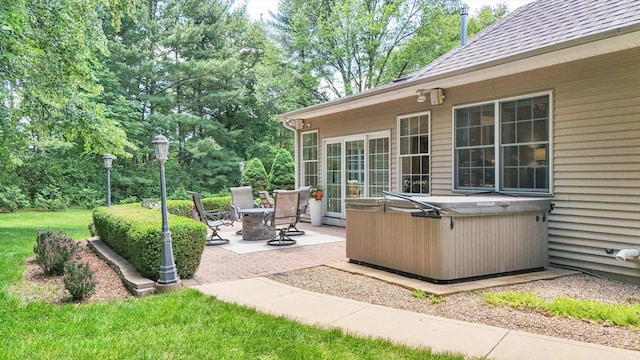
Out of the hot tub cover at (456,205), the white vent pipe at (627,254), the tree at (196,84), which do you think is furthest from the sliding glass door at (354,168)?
the tree at (196,84)

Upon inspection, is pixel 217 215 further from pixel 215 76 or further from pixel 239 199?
pixel 215 76

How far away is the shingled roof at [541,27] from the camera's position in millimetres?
5090

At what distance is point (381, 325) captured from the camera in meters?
3.34

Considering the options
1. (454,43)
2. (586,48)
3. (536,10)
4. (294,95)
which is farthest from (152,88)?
(586,48)

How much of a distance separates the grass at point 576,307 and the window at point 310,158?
23.2ft

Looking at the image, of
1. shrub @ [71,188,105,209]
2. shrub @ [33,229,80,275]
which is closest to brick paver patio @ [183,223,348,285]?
shrub @ [33,229,80,275]

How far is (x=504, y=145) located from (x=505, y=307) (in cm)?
303

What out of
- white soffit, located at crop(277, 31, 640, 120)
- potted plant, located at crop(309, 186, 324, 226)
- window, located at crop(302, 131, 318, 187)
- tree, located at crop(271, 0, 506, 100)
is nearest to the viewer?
white soffit, located at crop(277, 31, 640, 120)

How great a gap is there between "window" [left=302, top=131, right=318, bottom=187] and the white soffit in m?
2.69

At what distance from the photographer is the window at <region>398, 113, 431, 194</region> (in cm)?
757

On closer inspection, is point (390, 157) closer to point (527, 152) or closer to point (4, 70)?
point (527, 152)

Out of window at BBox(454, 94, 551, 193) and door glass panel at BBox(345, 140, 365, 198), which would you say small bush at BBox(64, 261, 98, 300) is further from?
door glass panel at BBox(345, 140, 365, 198)

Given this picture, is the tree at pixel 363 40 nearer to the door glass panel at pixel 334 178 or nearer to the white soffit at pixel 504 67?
the door glass panel at pixel 334 178

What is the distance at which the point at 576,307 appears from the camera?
Answer: 12.0 ft
